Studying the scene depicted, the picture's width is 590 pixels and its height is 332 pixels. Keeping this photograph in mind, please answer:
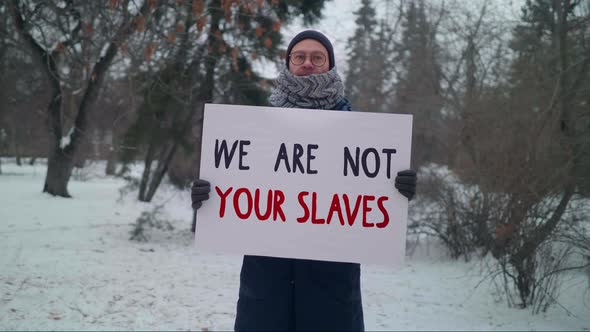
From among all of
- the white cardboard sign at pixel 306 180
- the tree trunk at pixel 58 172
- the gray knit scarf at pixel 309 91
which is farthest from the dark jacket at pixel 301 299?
the tree trunk at pixel 58 172

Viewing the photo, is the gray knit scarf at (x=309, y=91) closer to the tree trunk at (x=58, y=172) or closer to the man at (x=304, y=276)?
the man at (x=304, y=276)

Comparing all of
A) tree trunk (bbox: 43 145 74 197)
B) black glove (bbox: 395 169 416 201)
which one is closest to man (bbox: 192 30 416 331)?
black glove (bbox: 395 169 416 201)

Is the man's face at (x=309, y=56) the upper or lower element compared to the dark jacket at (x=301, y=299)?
upper

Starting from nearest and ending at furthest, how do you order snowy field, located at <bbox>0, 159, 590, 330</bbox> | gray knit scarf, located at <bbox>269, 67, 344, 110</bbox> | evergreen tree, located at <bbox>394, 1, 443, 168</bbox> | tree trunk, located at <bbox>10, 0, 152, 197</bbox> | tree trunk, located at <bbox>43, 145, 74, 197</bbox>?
1. gray knit scarf, located at <bbox>269, 67, 344, 110</bbox>
2. snowy field, located at <bbox>0, 159, 590, 330</bbox>
3. tree trunk, located at <bbox>10, 0, 152, 197</bbox>
4. tree trunk, located at <bbox>43, 145, 74, 197</bbox>
5. evergreen tree, located at <bbox>394, 1, 443, 168</bbox>

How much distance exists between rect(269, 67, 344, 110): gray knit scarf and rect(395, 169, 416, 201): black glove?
490 millimetres

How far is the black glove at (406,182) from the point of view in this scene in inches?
83.8

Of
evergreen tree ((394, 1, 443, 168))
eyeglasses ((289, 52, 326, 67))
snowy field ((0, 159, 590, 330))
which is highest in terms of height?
evergreen tree ((394, 1, 443, 168))

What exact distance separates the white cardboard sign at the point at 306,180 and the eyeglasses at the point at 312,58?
0.23 m

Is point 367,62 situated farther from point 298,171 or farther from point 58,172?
point 298,171

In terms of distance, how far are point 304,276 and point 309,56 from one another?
3.44 feet

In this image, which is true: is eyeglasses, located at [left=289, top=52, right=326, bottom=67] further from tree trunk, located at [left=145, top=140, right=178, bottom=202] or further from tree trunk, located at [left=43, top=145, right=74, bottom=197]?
tree trunk, located at [left=145, top=140, right=178, bottom=202]

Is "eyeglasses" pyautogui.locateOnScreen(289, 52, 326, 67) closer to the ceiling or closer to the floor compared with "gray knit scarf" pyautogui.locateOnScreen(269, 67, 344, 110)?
closer to the ceiling

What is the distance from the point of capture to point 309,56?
2.13 metres

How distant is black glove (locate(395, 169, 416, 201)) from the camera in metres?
2.13
